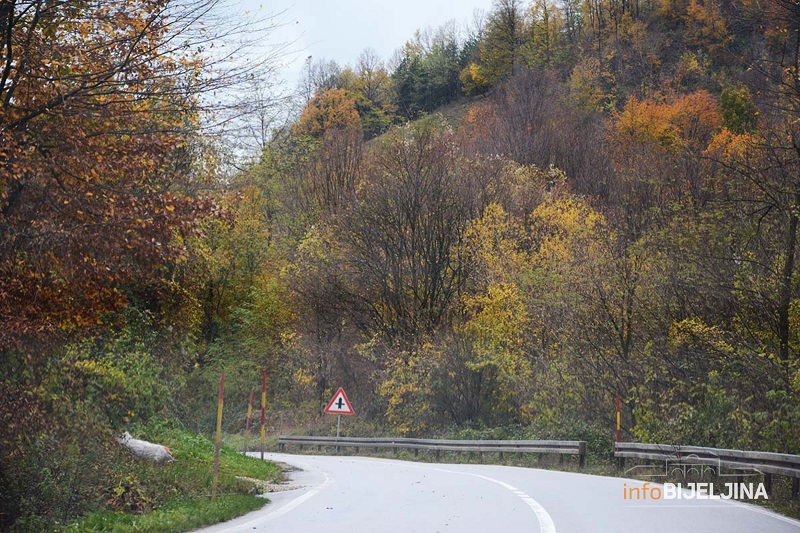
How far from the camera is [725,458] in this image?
600 inches

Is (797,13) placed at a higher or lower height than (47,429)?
higher

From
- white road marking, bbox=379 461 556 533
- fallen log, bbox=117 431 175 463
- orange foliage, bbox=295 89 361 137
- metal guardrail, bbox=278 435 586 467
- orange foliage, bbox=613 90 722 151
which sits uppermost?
orange foliage, bbox=295 89 361 137

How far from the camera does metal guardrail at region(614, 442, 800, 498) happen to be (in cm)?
1297

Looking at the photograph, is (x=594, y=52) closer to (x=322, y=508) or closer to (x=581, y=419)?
→ (x=581, y=419)

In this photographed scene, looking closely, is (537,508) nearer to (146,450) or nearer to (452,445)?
(146,450)

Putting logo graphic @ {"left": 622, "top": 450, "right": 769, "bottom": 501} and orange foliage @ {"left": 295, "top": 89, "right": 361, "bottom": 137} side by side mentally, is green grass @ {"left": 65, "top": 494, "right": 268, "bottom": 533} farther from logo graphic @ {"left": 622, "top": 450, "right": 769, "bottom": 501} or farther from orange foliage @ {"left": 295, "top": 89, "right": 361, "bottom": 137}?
orange foliage @ {"left": 295, "top": 89, "right": 361, "bottom": 137}

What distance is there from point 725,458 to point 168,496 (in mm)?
9125

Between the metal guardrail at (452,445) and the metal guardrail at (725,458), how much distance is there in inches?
91.7

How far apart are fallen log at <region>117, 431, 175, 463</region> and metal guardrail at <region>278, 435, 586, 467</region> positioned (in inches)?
421

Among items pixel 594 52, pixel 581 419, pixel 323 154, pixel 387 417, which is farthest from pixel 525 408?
pixel 594 52

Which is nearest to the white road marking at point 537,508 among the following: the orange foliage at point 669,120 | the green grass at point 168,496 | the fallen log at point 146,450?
the green grass at point 168,496

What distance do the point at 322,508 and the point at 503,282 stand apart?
66.2 feet

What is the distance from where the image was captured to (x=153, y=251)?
1187cm

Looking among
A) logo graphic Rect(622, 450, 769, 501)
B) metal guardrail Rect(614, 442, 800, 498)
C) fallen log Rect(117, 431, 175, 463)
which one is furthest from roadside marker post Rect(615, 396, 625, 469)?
fallen log Rect(117, 431, 175, 463)
